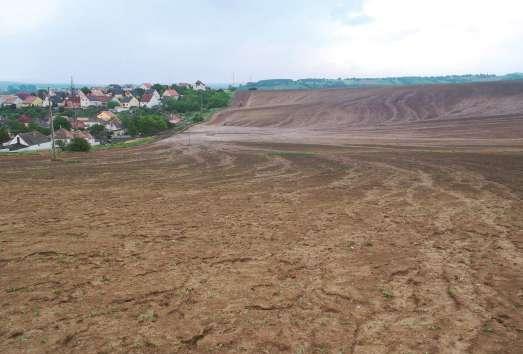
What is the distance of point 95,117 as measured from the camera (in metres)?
93.2

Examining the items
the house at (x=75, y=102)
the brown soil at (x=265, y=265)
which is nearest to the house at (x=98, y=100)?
the house at (x=75, y=102)

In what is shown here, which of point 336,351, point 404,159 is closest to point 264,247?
point 336,351

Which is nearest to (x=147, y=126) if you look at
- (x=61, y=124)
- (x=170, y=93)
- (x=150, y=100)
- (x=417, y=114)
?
(x=61, y=124)

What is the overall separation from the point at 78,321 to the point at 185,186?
11902mm

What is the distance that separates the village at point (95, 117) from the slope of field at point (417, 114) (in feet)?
47.2

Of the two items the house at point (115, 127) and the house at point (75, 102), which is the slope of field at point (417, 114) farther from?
the house at point (75, 102)

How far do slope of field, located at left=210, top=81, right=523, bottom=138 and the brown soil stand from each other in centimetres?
2856

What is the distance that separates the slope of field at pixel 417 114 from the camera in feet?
146

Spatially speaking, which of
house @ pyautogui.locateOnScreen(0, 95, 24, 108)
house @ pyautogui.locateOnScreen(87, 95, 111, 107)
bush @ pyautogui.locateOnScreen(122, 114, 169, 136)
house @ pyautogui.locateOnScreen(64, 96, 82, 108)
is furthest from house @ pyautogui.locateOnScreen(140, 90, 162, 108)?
bush @ pyautogui.locateOnScreen(122, 114, 169, 136)

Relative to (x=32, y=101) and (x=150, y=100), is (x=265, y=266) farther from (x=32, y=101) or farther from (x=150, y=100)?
(x=32, y=101)

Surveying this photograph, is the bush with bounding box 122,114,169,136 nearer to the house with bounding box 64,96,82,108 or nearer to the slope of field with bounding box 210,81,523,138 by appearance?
the slope of field with bounding box 210,81,523,138

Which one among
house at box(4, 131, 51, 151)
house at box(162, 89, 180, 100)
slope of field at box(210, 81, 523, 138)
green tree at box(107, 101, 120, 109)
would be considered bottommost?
house at box(4, 131, 51, 151)

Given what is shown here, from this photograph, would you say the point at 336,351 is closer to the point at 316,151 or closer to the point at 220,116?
the point at 316,151

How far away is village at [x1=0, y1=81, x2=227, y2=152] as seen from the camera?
6072cm
